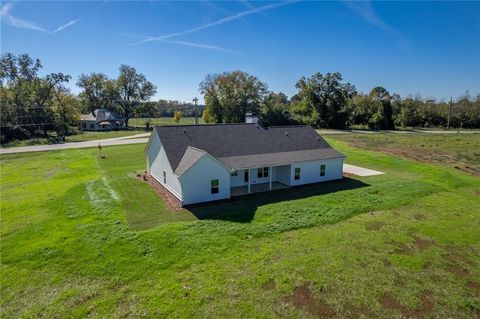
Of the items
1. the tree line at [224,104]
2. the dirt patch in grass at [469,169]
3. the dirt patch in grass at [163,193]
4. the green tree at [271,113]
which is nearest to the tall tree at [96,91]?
the tree line at [224,104]

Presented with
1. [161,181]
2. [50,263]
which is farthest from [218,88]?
[50,263]

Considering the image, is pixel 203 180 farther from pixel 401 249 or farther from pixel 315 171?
pixel 401 249

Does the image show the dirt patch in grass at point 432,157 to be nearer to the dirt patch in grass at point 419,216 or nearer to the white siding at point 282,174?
the dirt patch in grass at point 419,216

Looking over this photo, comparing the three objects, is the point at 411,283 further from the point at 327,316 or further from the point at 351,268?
the point at 327,316

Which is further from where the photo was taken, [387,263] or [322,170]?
[322,170]

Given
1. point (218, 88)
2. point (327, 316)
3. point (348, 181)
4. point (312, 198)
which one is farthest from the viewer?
point (218, 88)

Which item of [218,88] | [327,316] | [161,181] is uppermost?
[218,88]

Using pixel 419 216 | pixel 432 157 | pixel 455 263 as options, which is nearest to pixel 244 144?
pixel 419 216
